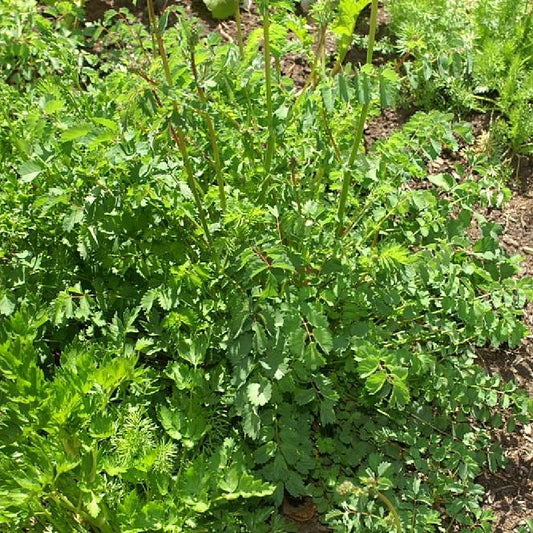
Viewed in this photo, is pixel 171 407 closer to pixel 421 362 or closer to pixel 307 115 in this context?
pixel 421 362

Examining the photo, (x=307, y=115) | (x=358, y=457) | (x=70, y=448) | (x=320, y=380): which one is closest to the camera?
(x=70, y=448)

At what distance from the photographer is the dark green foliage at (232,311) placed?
1.88 metres

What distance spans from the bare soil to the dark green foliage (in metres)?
0.12

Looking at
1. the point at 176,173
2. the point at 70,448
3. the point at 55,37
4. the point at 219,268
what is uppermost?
the point at 55,37

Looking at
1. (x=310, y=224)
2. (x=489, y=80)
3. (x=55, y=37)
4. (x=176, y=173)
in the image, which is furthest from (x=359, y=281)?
(x=489, y=80)

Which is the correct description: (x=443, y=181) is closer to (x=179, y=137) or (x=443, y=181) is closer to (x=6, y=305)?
(x=179, y=137)

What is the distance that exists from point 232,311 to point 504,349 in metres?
1.27

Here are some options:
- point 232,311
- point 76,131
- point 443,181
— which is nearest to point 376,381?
point 232,311

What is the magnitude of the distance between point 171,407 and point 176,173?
668 millimetres

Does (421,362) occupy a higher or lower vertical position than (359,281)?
lower

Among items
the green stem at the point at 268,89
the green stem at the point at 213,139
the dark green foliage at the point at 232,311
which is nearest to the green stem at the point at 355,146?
the dark green foliage at the point at 232,311

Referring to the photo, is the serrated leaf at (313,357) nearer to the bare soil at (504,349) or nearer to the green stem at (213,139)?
the green stem at (213,139)

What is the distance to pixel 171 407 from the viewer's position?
2.11 m

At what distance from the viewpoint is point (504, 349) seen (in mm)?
2867
